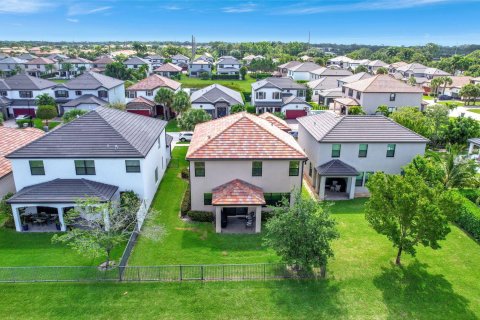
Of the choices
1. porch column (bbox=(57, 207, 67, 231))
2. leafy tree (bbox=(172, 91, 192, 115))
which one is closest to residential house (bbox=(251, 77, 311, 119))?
leafy tree (bbox=(172, 91, 192, 115))

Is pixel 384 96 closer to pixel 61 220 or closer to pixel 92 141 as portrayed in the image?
pixel 92 141

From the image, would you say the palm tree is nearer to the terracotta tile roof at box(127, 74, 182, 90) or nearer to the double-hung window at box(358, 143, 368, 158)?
→ the terracotta tile roof at box(127, 74, 182, 90)

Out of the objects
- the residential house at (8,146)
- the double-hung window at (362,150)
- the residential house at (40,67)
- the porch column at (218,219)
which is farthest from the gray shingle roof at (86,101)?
the residential house at (40,67)

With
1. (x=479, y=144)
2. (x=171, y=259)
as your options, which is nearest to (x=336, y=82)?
(x=479, y=144)

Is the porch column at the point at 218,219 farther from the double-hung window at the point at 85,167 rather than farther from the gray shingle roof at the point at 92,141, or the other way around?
the double-hung window at the point at 85,167

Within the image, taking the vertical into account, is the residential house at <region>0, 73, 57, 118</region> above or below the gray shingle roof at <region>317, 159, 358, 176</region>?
above
